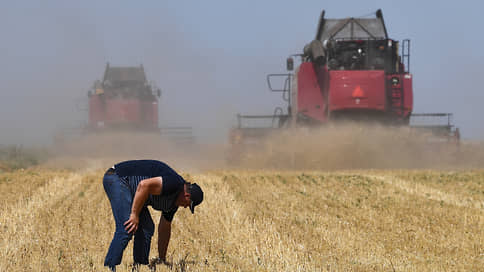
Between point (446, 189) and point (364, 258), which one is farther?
point (446, 189)

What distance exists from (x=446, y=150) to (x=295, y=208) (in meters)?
10.7

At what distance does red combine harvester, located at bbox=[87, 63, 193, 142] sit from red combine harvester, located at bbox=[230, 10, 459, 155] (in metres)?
13.7

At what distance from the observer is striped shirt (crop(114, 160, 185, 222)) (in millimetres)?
5301

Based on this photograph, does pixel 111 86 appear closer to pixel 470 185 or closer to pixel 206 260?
pixel 470 185

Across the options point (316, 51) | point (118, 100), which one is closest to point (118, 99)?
point (118, 100)

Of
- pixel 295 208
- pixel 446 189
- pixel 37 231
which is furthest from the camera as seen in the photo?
pixel 446 189

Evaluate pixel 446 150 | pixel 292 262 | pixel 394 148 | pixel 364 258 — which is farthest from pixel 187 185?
pixel 446 150

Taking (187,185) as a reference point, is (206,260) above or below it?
below

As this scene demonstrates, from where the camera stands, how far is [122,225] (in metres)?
5.37

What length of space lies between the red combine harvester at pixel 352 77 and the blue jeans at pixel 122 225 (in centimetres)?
1171

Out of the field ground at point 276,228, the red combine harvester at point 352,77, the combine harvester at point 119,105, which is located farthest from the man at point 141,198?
the combine harvester at point 119,105

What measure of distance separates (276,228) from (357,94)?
956cm

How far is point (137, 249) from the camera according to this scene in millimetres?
5715

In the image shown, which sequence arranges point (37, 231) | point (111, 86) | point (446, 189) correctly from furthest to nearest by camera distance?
point (111, 86)
point (446, 189)
point (37, 231)
